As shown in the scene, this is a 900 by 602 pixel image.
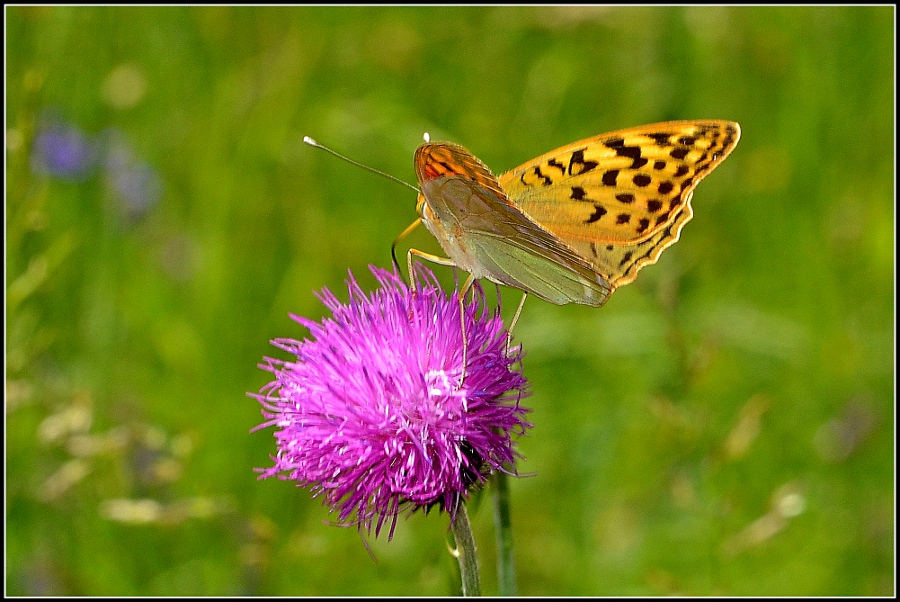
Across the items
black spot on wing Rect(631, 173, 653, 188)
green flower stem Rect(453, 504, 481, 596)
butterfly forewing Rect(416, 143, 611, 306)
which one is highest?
black spot on wing Rect(631, 173, 653, 188)

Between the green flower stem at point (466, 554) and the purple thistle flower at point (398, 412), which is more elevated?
the purple thistle flower at point (398, 412)

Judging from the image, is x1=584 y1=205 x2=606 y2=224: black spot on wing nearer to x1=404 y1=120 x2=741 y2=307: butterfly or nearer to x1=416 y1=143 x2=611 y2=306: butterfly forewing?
x1=404 y1=120 x2=741 y2=307: butterfly

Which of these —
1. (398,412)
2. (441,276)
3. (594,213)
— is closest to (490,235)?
(594,213)

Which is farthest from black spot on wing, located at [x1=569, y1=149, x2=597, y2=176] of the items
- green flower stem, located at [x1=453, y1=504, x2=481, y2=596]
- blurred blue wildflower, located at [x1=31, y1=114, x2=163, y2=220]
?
blurred blue wildflower, located at [x1=31, y1=114, x2=163, y2=220]

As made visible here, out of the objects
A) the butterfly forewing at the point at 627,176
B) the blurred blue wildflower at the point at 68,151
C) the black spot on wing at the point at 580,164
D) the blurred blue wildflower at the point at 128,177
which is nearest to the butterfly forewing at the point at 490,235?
the butterfly forewing at the point at 627,176

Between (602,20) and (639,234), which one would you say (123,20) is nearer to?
(602,20)

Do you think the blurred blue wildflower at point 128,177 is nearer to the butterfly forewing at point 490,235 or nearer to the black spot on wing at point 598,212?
the butterfly forewing at point 490,235

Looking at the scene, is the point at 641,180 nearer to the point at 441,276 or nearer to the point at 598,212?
the point at 598,212
